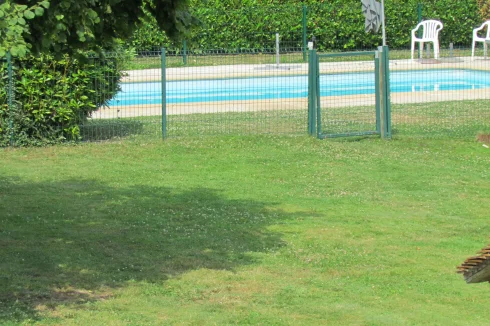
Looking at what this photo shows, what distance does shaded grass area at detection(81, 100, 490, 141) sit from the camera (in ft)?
46.9

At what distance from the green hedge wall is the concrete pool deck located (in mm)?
6865

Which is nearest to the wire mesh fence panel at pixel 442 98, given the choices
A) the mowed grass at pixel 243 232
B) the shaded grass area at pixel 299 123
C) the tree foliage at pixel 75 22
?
the shaded grass area at pixel 299 123

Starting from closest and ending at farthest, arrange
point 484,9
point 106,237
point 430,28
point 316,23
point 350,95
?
point 106,237 → point 350,95 → point 430,28 → point 316,23 → point 484,9

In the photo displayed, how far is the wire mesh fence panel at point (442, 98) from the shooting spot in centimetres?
1486

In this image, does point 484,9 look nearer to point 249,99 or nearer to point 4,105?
point 249,99

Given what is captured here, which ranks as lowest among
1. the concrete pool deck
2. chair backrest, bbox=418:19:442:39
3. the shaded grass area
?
the shaded grass area

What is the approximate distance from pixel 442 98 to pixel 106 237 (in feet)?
39.5

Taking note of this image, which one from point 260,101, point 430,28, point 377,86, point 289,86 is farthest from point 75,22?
point 430,28

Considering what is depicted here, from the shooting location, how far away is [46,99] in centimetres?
1295

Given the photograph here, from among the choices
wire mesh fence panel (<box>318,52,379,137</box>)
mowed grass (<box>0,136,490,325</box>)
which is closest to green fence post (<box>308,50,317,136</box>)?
wire mesh fence panel (<box>318,52,379,137</box>)

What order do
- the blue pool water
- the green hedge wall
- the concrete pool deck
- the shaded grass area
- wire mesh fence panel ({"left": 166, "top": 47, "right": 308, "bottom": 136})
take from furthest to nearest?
the green hedge wall < the blue pool water < the concrete pool deck < wire mesh fence panel ({"left": 166, "top": 47, "right": 308, "bottom": 136}) < the shaded grass area

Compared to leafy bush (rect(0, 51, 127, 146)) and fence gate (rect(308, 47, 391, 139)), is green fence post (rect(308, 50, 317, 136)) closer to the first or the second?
fence gate (rect(308, 47, 391, 139))

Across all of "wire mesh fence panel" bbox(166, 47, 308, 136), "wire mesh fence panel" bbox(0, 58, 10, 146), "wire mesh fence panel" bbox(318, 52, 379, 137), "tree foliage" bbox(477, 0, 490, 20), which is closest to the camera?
"wire mesh fence panel" bbox(0, 58, 10, 146)

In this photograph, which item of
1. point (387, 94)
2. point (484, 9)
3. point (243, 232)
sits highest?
point (484, 9)
